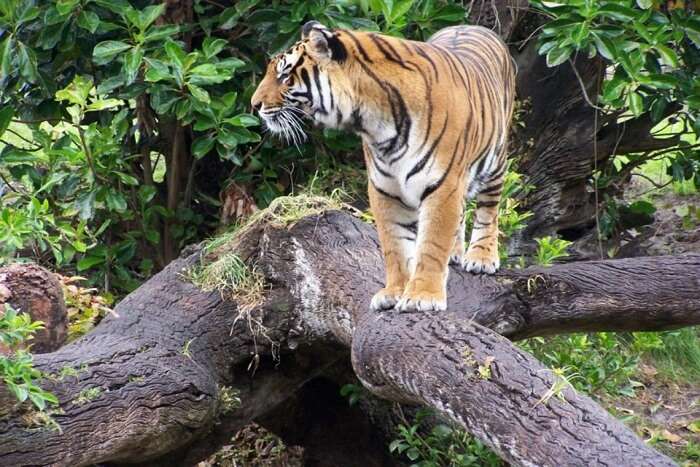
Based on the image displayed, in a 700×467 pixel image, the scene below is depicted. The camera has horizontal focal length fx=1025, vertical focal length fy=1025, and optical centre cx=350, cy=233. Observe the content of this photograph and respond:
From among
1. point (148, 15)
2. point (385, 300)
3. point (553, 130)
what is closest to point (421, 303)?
point (385, 300)

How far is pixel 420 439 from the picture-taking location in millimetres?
4977

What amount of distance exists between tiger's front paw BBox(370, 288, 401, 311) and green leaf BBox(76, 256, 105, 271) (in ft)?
8.50

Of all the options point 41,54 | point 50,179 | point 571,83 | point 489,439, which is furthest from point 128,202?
point 489,439

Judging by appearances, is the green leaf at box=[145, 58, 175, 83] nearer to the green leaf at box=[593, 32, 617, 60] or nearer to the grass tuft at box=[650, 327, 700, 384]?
the green leaf at box=[593, 32, 617, 60]

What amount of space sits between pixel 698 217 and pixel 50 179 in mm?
4798

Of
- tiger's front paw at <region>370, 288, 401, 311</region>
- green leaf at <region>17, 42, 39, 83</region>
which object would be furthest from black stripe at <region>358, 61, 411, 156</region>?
green leaf at <region>17, 42, 39, 83</region>

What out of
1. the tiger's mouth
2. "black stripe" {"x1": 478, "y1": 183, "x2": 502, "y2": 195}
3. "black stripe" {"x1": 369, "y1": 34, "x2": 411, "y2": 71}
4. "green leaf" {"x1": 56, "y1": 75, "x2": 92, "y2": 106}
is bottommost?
"black stripe" {"x1": 478, "y1": 183, "x2": 502, "y2": 195}

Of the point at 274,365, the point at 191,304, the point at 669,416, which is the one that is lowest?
the point at 669,416

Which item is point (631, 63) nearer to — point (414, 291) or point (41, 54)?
point (414, 291)

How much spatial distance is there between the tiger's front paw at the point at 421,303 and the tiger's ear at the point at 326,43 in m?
1.01

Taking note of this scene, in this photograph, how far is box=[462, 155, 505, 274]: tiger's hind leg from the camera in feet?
15.9

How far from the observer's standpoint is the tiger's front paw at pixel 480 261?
4.80m

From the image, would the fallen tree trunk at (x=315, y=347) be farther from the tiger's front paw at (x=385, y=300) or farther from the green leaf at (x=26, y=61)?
the green leaf at (x=26, y=61)

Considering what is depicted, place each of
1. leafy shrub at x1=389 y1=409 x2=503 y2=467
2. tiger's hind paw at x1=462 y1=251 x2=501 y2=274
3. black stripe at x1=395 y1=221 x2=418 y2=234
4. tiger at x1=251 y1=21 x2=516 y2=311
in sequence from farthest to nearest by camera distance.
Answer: leafy shrub at x1=389 y1=409 x2=503 y2=467, tiger's hind paw at x1=462 y1=251 x2=501 y2=274, black stripe at x1=395 y1=221 x2=418 y2=234, tiger at x1=251 y1=21 x2=516 y2=311
